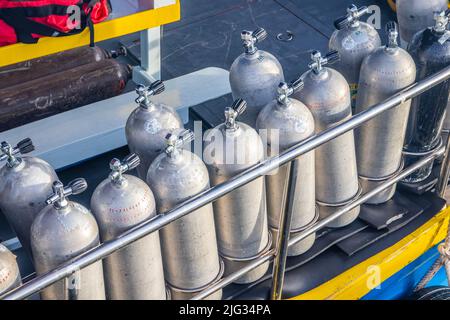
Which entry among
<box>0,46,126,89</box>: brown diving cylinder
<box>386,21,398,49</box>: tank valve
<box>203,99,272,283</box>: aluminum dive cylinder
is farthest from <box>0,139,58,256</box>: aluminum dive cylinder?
<box>386,21,398,49</box>: tank valve

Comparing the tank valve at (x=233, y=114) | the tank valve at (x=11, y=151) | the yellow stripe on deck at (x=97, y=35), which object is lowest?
the yellow stripe on deck at (x=97, y=35)

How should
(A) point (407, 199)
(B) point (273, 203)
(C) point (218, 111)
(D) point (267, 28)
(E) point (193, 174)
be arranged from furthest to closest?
(D) point (267, 28)
(C) point (218, 111)
(A) point (407, 199)
(B) point (273, 203)
(E) point (193, 174)

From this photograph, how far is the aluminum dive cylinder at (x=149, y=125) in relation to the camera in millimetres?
1735

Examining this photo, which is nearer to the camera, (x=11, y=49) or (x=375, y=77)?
(x=375, y=77)

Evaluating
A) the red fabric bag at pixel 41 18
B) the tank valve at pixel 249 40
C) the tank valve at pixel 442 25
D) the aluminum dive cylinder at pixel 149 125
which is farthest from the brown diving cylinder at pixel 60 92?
the tank valve at pixel 442 25

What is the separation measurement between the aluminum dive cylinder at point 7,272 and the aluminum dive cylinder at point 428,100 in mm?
1276

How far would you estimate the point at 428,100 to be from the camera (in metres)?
2.08

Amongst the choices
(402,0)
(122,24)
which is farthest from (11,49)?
(402,0)

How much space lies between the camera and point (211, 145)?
1.65 meters

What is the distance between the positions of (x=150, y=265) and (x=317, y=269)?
0.58 metres

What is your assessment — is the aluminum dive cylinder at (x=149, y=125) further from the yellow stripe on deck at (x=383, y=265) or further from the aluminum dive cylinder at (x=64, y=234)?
the yellow stripe on deck at (x=383, y=265)

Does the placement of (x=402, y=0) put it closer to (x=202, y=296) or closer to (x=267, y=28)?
(x=267, y=28)

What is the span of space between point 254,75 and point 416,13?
2.30 ft

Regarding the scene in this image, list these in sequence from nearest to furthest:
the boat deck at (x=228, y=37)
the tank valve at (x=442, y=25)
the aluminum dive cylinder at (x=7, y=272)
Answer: the aluminum dive cylinder at (x=7, y=272) < the tank valve at (x=442, y=25) < the boat deck at (x=228, y=37)
